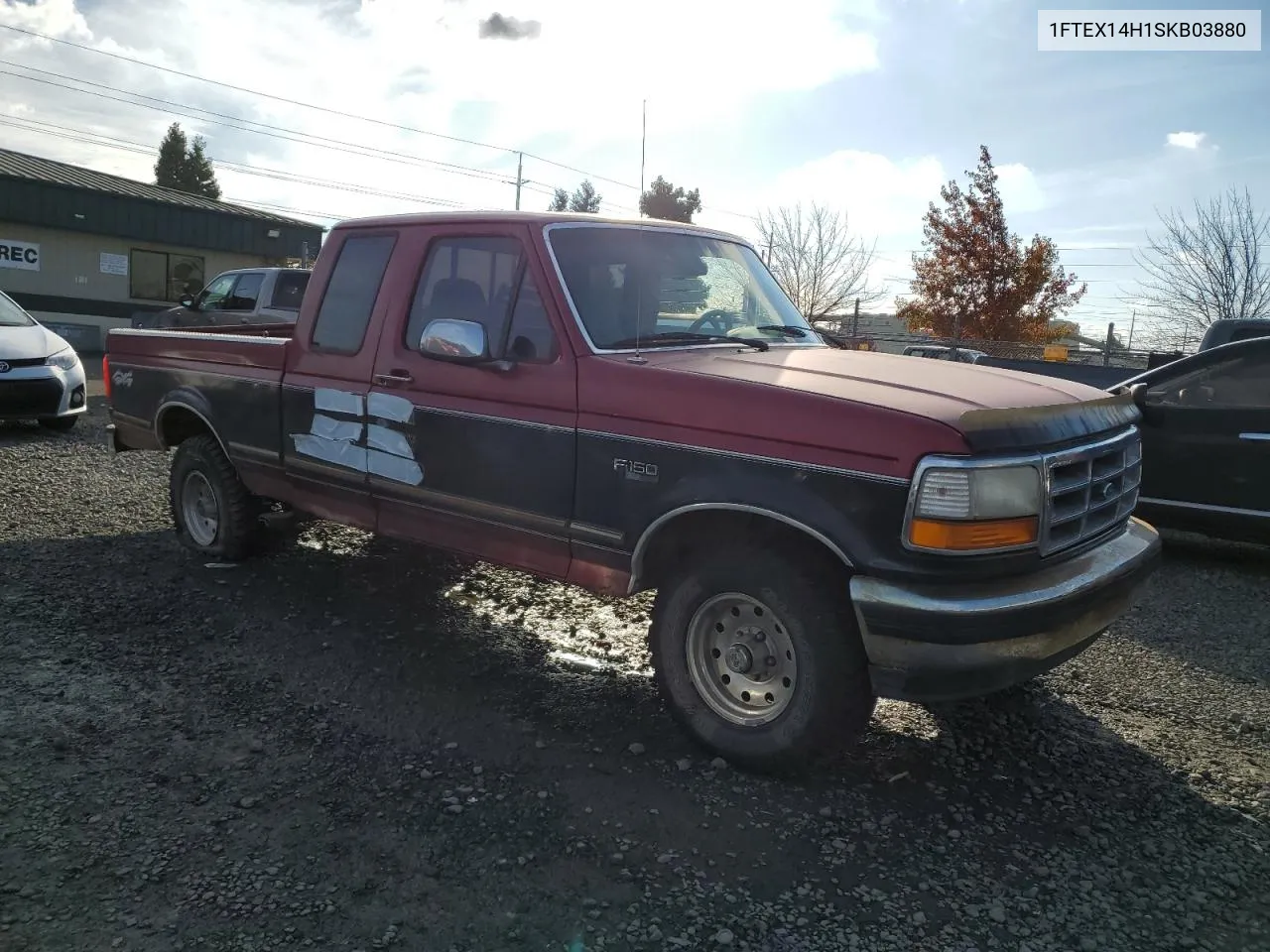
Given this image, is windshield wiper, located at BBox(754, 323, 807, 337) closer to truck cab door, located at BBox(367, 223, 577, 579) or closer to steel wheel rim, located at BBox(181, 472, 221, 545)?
truck cab door, located at BBox(367, 223, 577, 579)

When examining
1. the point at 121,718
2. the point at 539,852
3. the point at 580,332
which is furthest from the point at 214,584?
the point at 539,852

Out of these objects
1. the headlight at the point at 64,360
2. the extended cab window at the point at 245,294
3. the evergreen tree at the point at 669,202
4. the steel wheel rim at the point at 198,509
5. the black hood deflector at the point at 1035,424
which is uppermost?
the evergreen tree at the point at 669,202

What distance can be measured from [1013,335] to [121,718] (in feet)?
89.7

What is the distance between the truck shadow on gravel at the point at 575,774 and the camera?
2846 mm

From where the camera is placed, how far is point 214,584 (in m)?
5.48

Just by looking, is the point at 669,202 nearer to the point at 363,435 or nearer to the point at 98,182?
the point at 98,182

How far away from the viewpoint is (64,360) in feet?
33.0

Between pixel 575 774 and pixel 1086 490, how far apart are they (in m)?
2.09

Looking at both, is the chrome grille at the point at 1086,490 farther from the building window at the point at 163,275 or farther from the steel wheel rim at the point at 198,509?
the building window at the point at 163,275

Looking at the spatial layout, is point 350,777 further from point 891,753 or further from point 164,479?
point 164,479

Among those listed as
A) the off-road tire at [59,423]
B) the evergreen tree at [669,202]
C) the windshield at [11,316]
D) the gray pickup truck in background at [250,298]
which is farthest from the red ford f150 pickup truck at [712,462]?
the evergreen tree at [669,202]

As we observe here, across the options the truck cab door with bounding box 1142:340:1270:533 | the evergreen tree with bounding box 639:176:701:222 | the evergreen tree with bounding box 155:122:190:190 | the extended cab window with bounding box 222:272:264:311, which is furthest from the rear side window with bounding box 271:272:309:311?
the evergreen tree with bounding box 155:122:190:190

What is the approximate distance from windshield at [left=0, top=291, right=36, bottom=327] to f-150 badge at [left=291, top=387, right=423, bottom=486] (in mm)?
7209

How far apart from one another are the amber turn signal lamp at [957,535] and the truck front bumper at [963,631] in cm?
14
